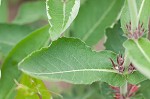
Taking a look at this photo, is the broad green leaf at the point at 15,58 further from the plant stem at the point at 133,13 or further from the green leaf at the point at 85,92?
the green leaf at the point at 85,92

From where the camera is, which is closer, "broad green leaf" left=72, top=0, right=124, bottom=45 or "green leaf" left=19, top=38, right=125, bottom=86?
"green leaf" left=19, top=38, right=125, bottom=86

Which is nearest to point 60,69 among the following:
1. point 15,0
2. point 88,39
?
point 88,39

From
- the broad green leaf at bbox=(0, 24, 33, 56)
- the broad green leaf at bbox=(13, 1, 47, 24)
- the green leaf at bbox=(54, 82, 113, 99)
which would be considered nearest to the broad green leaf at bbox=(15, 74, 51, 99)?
the broad green leaf at bbox=(0, 24, 33, 56)

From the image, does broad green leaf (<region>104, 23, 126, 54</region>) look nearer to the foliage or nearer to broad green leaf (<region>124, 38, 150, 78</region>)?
the foliage

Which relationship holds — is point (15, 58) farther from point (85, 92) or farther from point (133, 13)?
point (85, 92)

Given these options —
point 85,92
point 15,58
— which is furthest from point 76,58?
point 85,92

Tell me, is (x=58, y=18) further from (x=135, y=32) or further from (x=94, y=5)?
(x=94, y=5)
